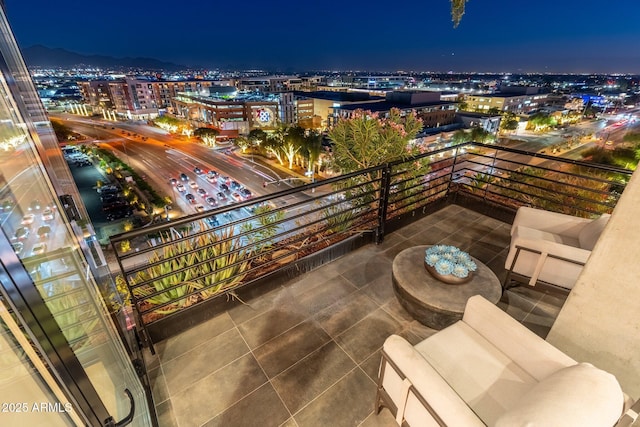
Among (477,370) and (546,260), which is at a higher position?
(546,260)

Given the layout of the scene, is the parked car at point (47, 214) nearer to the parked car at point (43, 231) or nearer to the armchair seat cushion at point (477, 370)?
the parked car at point (43, 231)

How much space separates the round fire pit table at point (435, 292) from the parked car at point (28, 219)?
2096mm

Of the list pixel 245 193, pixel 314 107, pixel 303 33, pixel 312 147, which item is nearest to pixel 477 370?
pixel 245 193

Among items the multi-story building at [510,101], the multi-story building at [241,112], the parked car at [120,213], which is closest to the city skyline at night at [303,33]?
the multi-story building at [510,101]

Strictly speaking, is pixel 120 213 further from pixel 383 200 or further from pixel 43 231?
pixel 43 231

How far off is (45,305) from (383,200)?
3045mm

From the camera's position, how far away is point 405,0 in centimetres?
4138

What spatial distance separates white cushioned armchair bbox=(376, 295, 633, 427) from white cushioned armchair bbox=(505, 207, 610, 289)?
1085mm

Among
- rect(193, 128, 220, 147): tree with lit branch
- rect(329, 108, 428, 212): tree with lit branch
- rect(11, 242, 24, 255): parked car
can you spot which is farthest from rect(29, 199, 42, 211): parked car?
rect(193, 128, 220, 147): tree with lit branch

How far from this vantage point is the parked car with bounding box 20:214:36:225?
789mm

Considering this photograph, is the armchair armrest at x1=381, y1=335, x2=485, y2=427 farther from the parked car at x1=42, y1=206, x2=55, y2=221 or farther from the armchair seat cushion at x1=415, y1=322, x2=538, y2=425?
the parked car at x1=42, y1=206, x2=55, y2=221

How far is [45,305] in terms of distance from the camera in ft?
2.24

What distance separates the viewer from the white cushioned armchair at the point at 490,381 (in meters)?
0.96

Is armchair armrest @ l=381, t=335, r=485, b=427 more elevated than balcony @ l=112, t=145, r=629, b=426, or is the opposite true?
armchair armrest @ l=381, t=335, r=485, b=427
